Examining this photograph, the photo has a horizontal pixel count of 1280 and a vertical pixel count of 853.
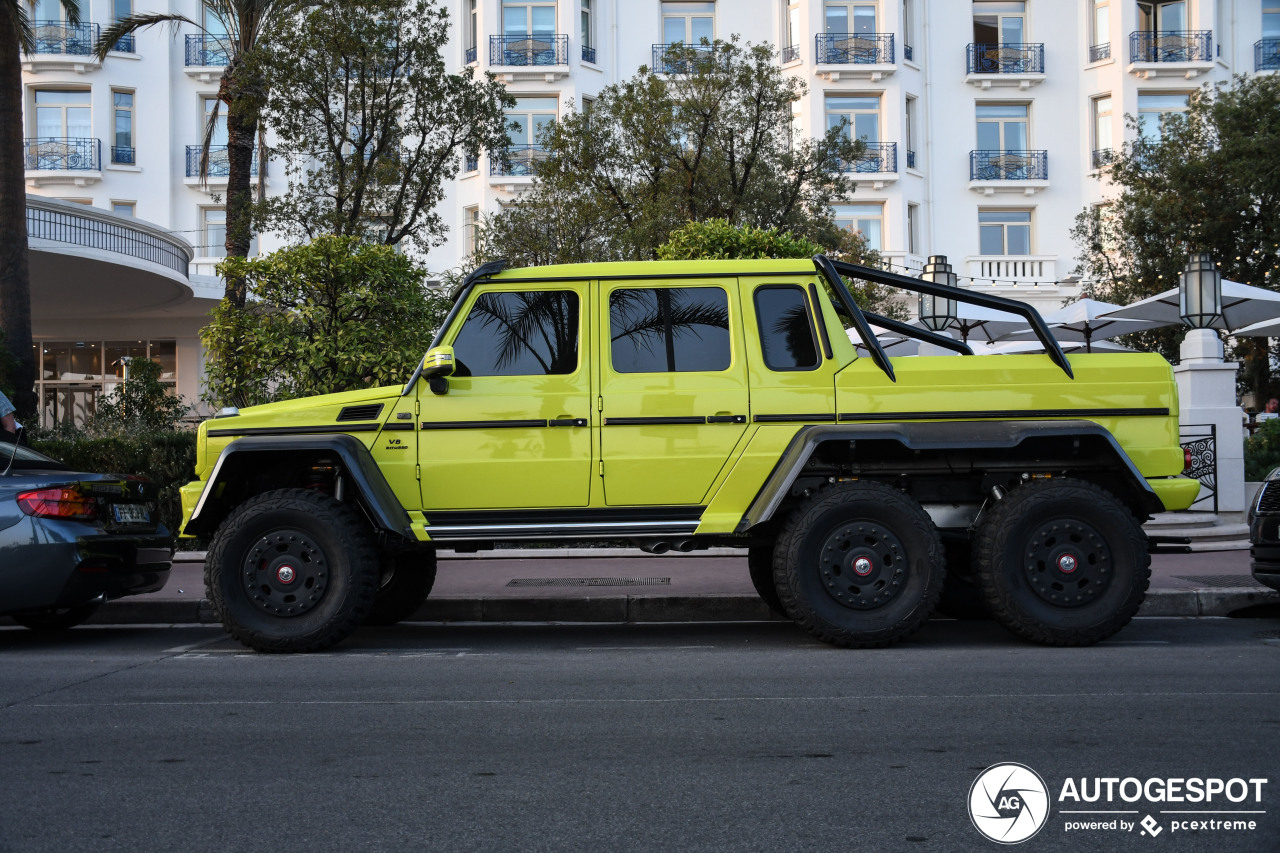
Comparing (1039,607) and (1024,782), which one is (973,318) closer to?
(1039,607)

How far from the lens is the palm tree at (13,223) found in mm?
16109

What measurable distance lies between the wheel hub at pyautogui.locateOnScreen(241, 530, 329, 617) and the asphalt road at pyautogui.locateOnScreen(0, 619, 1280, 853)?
1.36 feet

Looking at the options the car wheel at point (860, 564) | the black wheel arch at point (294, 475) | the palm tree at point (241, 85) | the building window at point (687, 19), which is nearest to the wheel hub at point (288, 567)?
the black wheel arch at point (294, 475)

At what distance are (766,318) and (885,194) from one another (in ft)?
97.3

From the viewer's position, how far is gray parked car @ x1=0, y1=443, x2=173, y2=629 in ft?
24.1

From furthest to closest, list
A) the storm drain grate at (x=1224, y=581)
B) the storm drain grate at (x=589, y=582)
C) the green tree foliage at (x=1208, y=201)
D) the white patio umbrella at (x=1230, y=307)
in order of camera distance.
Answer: the green tree foliage at (x=1208, y=201)
the white patio umbrella at (x=1230, y=307)
the storm drain grate at (x=589, y=582)
the storm drain grate at (x=1224, y=581)

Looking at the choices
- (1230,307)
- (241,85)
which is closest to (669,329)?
(1230,307)

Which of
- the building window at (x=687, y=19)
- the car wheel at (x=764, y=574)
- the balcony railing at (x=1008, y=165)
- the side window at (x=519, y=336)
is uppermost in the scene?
the building window at (x=687, y=19)

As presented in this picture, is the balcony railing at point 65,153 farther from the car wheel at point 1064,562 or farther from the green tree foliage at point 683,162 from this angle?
the car wheel at point 1064,562

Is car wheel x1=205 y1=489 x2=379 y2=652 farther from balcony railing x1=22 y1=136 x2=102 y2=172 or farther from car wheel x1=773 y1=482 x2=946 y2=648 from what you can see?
balcony railing x1=22 y1=136 x2=102 y2=172

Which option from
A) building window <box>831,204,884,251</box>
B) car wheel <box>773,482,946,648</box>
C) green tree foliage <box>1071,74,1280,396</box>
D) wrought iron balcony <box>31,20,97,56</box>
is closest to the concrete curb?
car wheel <box>773,482,946,648</box>

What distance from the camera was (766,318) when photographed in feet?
23.9

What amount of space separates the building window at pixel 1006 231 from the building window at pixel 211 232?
23.6 m

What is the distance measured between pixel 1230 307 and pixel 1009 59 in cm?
2182
